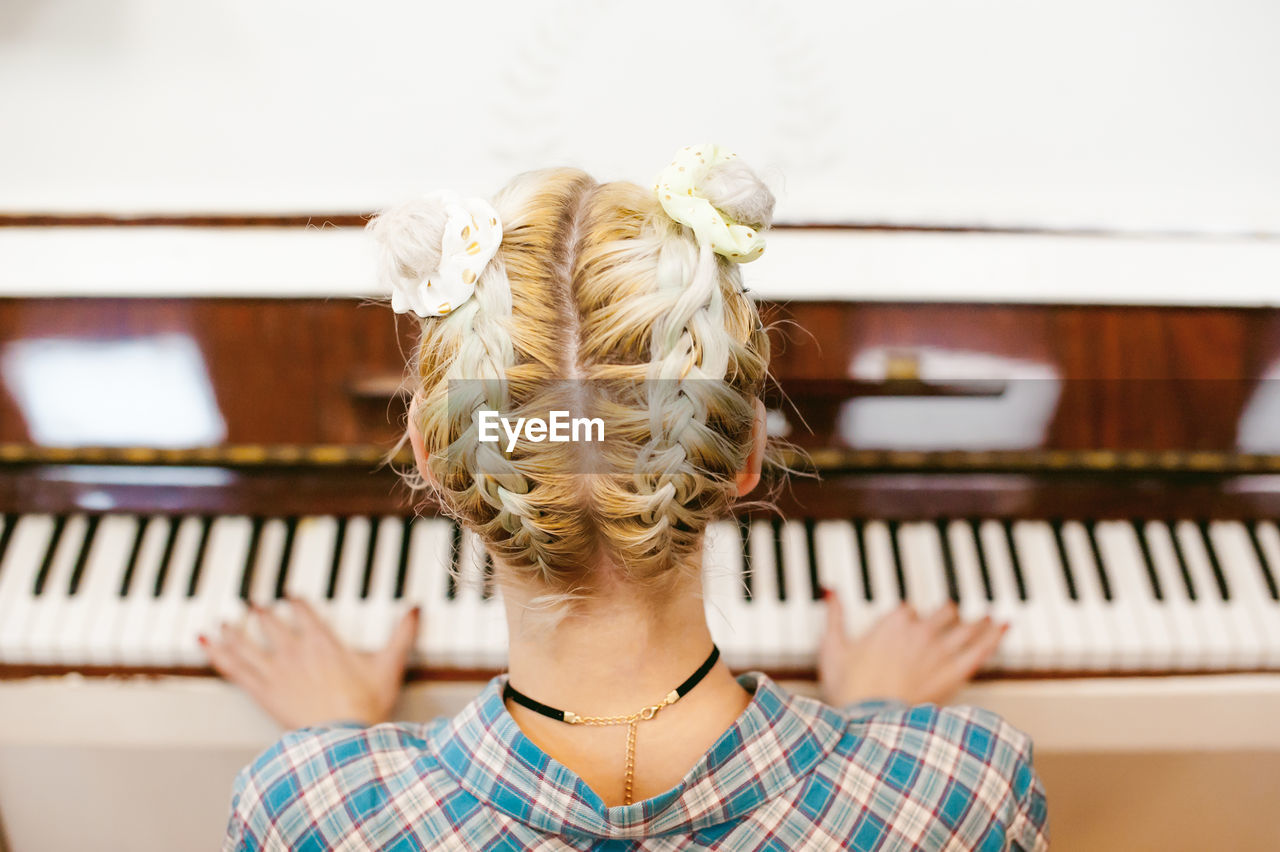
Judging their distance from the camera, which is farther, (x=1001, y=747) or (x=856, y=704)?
(x=856, y=704)

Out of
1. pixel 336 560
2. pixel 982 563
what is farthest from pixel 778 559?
pixel 336 560

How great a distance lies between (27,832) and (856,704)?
55.1 inches

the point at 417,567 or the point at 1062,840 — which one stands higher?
the point at 417,567

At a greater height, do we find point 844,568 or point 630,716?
point 844,568

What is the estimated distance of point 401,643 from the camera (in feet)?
3.48

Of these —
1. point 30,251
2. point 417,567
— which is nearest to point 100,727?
point 417,567

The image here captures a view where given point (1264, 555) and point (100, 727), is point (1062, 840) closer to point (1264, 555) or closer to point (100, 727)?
point (1264, 555)

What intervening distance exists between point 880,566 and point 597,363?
0.71 metres

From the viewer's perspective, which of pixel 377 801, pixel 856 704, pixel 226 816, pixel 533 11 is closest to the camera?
pixel 377 801

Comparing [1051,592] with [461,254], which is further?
[1051,592]

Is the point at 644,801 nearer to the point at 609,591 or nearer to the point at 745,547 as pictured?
the point at 609,591

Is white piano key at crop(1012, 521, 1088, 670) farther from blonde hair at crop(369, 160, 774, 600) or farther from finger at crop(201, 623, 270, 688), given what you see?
finger at crop(201, 623, 270, 688)

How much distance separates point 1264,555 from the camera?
1141 mm

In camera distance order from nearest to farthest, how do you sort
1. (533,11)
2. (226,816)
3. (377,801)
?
(377,801) < (533,11) < (226,816)
